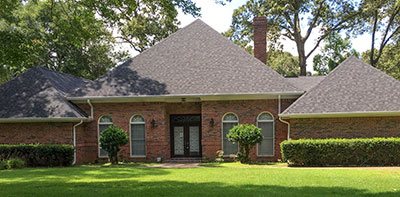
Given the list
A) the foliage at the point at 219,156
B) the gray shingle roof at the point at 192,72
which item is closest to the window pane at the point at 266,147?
the foliage at the point at 219,156

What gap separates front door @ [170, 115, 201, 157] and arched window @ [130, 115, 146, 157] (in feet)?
4.99

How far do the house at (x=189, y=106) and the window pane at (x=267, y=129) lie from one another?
5 centimetres

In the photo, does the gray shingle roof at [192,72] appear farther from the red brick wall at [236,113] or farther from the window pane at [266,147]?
the window pane at [266,147]

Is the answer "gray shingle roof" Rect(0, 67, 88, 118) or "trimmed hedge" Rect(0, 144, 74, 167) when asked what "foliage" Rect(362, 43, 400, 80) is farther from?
"trimmed hedge" Rect(0, 144, 74, 167)

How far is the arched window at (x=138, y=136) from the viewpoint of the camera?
71.6ft

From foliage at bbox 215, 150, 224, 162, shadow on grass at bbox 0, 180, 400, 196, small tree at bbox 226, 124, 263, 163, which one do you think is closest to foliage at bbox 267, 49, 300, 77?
foliage at bbox 215, 150, 224, 162

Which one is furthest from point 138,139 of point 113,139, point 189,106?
point 189,106

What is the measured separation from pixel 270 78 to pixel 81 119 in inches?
367

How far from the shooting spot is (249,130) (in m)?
19.5

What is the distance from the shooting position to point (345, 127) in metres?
19.2

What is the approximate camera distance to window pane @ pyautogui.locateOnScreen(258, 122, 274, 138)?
832 inches

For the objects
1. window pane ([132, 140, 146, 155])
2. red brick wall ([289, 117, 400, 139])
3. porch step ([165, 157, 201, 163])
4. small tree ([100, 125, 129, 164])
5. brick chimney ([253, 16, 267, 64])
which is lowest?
porch step ([165, 157, 201, 163])

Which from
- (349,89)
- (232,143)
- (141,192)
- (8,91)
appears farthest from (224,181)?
(8,91)

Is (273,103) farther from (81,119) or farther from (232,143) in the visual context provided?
(81,119)
